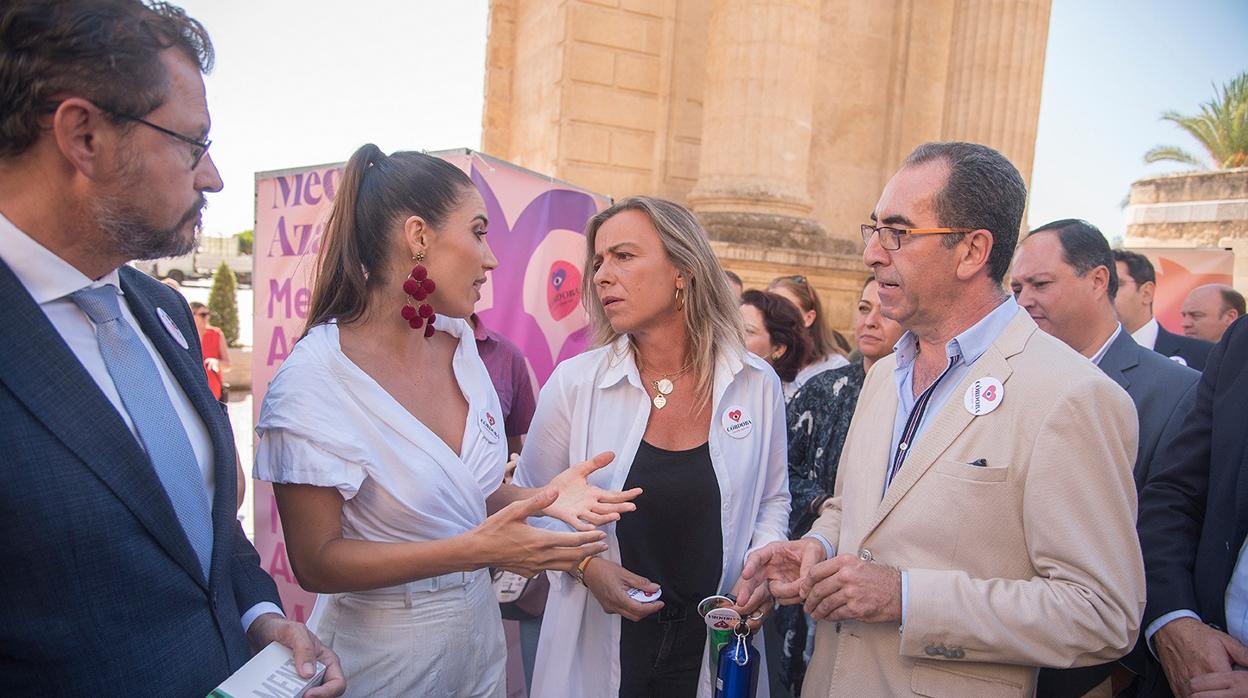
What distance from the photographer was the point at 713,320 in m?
2.67

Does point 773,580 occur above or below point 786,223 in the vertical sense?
below

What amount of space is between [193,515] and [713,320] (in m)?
1.77

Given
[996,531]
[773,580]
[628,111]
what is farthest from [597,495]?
[628,111]

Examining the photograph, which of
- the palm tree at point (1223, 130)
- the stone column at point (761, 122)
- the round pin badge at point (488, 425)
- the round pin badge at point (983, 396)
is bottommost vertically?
the round pin badge at point (488, 425)

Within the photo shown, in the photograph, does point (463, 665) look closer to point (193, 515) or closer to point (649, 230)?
point (193, 515)

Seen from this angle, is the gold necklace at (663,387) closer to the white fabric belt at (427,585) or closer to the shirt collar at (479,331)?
the white fabric belt at (427,585)

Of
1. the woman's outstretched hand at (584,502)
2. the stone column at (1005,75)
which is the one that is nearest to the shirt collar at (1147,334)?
the woman's outstretched hand at (584,502)

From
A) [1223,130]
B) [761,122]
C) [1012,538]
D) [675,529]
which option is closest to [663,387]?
[675,529]

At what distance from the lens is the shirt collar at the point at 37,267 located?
124cm

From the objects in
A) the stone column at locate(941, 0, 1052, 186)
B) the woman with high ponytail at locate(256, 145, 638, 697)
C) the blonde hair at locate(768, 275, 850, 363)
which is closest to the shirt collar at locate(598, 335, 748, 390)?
the woman with high ponytail at locate(256, 145, 638, 697)

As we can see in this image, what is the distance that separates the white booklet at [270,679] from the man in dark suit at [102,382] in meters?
0.03

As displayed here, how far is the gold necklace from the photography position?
2548mm

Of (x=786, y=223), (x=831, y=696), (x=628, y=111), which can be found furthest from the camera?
(x=628, y=111)

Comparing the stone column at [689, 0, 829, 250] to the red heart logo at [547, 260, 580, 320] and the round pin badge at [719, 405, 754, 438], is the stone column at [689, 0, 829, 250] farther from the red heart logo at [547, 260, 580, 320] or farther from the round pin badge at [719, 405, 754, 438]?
the round pin badge at [719, 405, 754, 438]
